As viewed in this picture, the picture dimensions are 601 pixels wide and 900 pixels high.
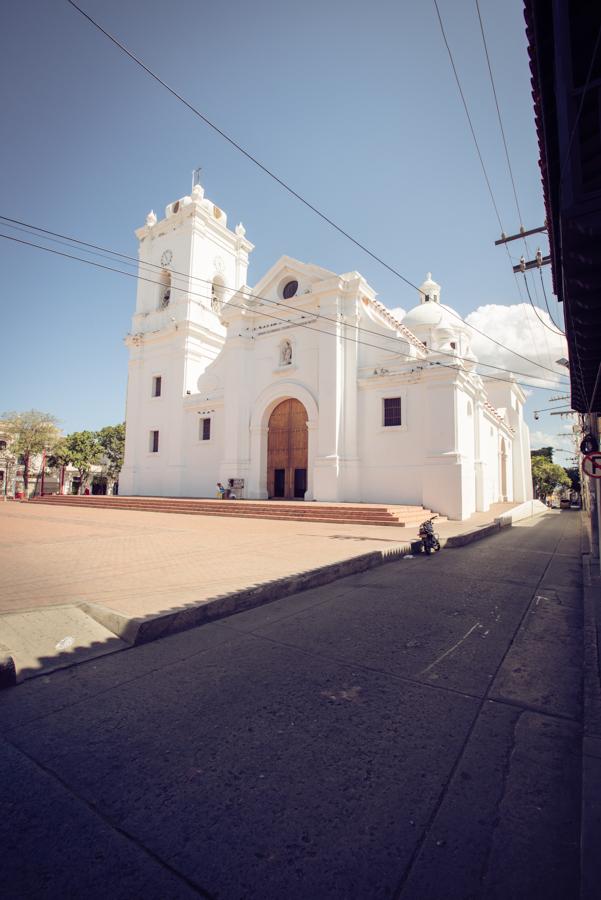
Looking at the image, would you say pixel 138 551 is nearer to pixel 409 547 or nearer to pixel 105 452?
pixel 409 547

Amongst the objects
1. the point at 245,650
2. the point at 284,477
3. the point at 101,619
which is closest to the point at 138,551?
the point at 101,619

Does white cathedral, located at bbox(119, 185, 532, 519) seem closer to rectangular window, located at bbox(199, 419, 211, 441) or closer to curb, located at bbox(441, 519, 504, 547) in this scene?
rectangular window, located at bbox(199, 419, 211, 441)

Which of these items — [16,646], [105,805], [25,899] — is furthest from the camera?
[16,646]

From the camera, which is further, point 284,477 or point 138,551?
point 284,477

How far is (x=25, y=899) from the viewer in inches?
60.7

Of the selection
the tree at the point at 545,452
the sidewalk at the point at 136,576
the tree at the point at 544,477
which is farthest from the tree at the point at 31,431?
the tree at the point at 545,452

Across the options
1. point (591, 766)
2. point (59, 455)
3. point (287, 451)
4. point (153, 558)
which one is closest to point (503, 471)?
point (287, 451)

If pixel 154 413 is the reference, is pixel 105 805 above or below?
below

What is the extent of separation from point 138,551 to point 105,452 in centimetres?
3675

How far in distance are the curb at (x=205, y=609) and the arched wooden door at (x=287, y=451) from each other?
46.7 feet

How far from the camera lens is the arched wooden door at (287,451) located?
21.2m

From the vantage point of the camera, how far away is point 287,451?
71.2ft

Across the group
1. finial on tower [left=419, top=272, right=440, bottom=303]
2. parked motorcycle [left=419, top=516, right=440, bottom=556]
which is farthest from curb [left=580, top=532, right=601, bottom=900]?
finial on tower [left=419, top=272, right=440, bottom=303]

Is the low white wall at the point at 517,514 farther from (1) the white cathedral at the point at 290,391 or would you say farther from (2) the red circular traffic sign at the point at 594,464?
(2) the red circular traffic sign at the point at 594,464
